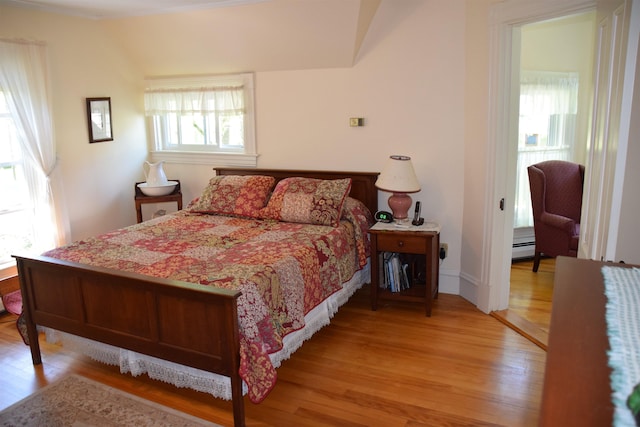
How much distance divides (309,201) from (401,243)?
753 mm

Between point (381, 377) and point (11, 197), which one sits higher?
point (11, 197)

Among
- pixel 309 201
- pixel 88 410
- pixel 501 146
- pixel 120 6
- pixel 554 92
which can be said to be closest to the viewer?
pixel 88 410

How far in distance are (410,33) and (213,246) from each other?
2.16m

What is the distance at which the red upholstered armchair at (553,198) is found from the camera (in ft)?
14.1

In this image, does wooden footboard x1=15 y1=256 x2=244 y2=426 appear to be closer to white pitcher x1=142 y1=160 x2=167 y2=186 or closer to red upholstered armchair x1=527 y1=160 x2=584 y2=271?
white pitcher x1=142 y1=160 x2=167 y2=186

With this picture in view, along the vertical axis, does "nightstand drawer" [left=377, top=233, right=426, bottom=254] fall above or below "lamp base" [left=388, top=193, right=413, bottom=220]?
below

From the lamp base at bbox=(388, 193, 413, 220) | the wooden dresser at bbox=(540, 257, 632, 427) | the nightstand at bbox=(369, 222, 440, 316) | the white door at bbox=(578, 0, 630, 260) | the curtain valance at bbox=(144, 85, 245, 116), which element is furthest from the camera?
the curtain valance at bbox=(144, 85, 245, 116)

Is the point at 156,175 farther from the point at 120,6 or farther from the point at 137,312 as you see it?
the point at 137,312

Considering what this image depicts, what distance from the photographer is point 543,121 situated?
15.7 feet

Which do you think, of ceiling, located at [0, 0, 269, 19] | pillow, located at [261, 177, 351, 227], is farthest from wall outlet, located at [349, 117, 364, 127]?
ceiling, located at [0, 0, 269, 19]

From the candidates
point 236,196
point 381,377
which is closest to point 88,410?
point 381,377

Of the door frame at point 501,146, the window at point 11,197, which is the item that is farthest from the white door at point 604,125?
the window at point 11,197

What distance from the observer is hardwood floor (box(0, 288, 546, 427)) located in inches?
97.0

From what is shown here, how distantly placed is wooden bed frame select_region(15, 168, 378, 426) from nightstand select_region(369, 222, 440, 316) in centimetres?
157
